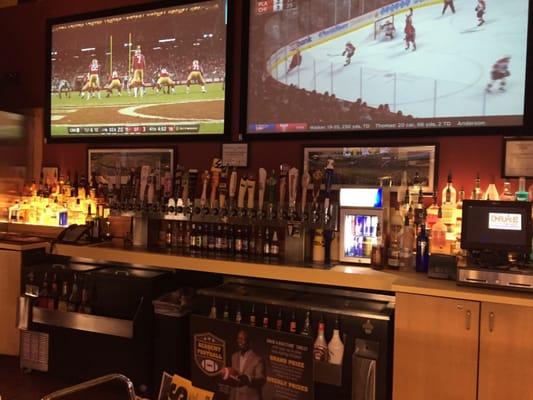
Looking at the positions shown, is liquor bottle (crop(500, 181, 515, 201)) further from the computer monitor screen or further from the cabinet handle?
the cabinet handle

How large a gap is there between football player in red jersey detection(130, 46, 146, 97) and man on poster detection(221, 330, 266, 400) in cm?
236

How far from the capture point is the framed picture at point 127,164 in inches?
146

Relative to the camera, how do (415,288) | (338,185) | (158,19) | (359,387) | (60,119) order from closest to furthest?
(415,288), (359,387), (338,185), (158,19), (60,119)

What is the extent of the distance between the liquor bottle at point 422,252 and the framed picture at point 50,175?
10.8 ft

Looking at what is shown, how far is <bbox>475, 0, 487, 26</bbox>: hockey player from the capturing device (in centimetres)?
277

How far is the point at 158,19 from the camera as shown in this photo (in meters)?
3.77

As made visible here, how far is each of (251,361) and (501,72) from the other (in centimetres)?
222

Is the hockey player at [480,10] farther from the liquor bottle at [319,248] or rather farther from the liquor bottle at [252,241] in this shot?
the liquor bottle at [252,241]

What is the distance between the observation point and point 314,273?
8.70 ft

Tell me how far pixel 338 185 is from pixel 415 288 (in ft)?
3.42

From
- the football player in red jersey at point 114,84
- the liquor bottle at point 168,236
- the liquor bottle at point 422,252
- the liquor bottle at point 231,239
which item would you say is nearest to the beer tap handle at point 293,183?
the liquor bottle at point 231,239

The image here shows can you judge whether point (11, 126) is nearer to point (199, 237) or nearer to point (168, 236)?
point (168, 236)

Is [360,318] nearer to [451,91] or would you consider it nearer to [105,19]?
[451,91]

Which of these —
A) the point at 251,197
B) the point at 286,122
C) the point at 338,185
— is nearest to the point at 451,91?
the point at 338,185
